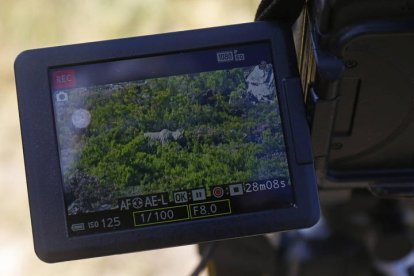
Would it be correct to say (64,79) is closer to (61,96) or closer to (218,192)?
(61,96)

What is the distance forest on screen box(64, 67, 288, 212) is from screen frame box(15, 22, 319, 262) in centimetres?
2

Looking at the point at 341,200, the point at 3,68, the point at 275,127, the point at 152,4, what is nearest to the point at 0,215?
the point at 3,68

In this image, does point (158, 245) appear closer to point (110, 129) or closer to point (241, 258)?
point (110, 129)

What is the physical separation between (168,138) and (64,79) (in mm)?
126

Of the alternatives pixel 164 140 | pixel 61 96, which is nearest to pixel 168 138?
pixel 164 140

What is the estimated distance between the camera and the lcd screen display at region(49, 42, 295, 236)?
0.75 metres

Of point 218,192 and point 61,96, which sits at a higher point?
point 61,96

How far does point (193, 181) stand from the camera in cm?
75

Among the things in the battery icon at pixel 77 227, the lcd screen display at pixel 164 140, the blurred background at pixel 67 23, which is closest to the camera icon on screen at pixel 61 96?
the lcd screen display at pixel 164 140

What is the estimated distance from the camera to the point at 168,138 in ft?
2.45

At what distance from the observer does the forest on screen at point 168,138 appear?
0.75m

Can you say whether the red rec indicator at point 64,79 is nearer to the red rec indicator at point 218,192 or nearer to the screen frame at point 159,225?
the screen frame at point 159,225

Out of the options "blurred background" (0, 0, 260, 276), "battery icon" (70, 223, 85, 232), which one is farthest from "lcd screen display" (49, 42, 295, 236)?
"blurred background" (0, 0, 260, 276)

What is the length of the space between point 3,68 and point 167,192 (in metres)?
Answer: 1.14
